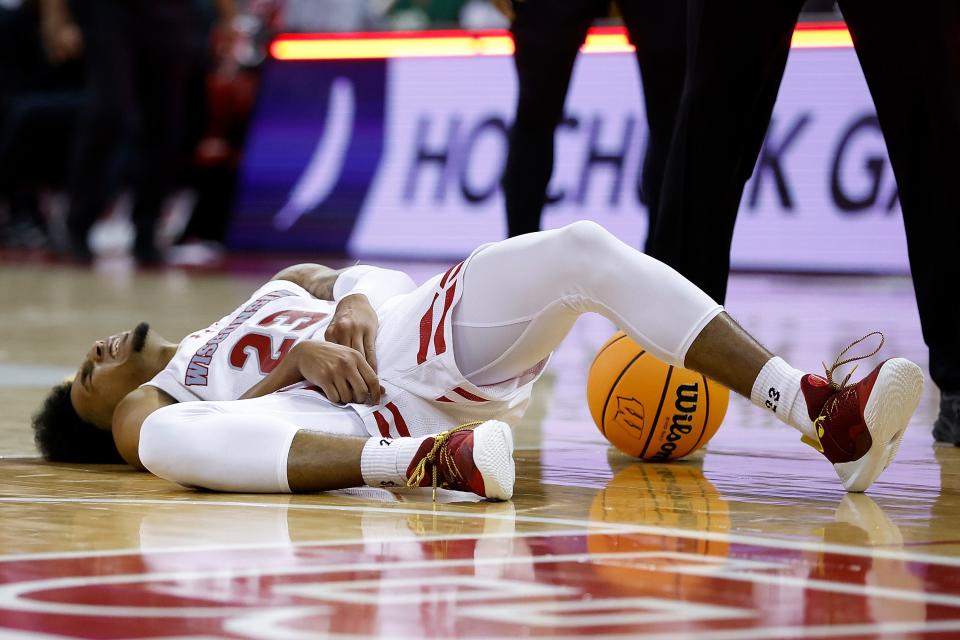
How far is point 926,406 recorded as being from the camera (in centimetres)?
565

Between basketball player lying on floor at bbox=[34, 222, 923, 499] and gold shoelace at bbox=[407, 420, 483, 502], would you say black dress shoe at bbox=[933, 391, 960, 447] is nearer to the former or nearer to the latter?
basketball player lying on floor at bbox=[34, 222, 923, 499]

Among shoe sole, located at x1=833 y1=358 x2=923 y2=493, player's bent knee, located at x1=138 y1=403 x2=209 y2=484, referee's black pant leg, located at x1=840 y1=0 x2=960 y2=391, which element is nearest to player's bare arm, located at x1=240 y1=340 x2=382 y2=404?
player's bent knee, located at x1=138 y1=403 x2=209 y2=484

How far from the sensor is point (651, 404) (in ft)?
14.0

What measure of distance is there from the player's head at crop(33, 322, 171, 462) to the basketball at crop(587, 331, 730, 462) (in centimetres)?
111

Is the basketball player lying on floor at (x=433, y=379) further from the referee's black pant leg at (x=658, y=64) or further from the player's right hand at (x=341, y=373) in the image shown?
the referee's black pant leg at (x=658, y=64)

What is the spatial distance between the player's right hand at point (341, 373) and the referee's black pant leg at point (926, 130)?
1.62 meters

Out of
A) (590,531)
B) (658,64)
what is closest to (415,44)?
(658,64)

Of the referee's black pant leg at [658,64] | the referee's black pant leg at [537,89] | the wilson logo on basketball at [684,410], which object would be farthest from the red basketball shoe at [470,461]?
the referee's black pant leg at [537,89]

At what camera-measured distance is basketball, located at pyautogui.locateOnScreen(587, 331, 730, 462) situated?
14.0 ft

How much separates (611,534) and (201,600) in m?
0.89

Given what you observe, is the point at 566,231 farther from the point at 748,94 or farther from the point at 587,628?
the point at 587,628

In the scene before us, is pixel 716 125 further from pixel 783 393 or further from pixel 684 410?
pixel 783 393

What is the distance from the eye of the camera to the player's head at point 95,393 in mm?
4250

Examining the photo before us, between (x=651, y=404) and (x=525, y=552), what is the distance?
→ 4.65 ft
